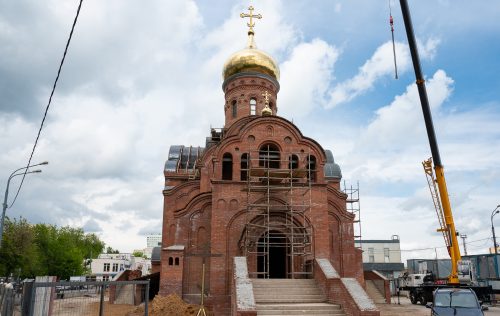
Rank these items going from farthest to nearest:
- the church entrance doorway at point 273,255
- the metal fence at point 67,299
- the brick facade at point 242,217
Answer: the church entrance doorway at point 273,255
the brick facade at point 242,217
the metal fence at point 67,299

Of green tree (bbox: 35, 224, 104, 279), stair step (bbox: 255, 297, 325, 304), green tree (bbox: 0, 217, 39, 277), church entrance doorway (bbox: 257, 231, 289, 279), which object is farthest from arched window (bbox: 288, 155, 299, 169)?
green tree (bbox: 35, 224, 104, 279)

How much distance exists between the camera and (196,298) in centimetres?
1641

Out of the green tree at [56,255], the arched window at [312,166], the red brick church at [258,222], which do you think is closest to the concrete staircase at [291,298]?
the red brick church at [258,222]

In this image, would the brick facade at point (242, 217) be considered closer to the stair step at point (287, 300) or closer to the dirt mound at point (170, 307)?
the dirt mound at point (170, 307)

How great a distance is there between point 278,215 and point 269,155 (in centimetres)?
255

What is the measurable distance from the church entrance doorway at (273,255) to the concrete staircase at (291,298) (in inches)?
51.4

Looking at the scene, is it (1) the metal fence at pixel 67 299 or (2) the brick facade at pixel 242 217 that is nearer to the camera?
(1) the metal fence at pixel 67 299

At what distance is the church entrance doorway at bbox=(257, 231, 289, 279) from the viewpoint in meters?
16.4

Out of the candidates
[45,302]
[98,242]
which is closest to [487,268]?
[45,302]

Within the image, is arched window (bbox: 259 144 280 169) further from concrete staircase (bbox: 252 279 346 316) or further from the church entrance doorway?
concrete staircase (bbox: 252 279 346 316)

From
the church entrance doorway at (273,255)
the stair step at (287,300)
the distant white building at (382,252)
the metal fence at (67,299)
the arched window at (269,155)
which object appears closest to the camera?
the metal fence at (67,299)

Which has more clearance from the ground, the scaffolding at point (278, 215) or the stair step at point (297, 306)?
the scaffolding at point (278, 215)

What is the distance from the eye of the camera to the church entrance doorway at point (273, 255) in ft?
53.7

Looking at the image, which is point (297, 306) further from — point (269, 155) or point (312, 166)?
point (312, 166)
